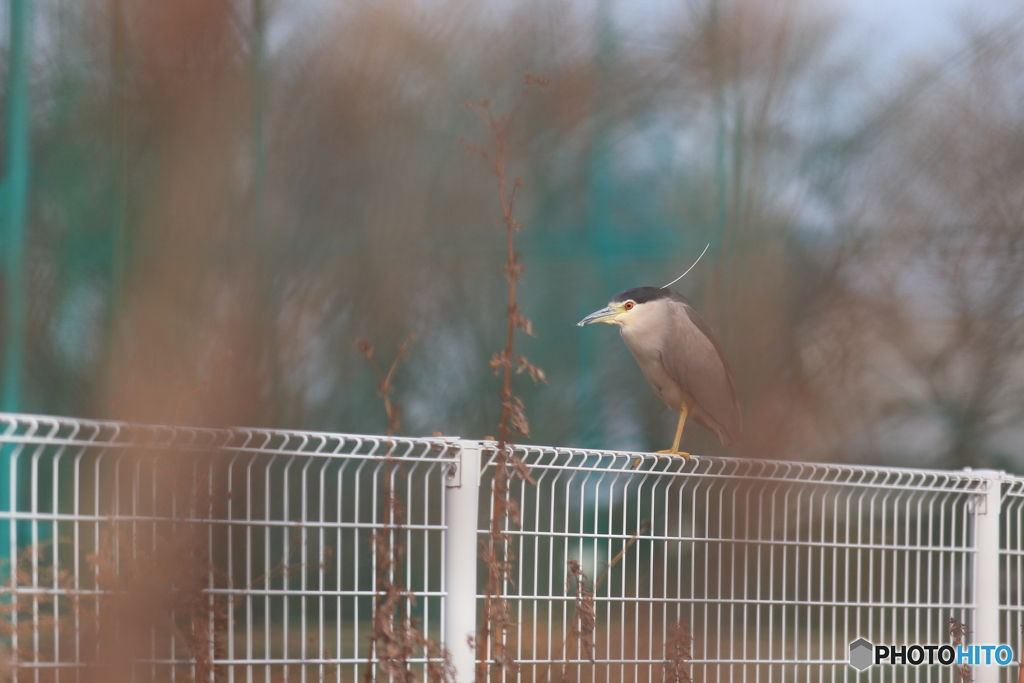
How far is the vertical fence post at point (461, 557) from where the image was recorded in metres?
1.20

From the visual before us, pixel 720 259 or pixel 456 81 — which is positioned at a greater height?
pixel 456 81

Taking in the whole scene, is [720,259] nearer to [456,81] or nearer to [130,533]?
[456,81]

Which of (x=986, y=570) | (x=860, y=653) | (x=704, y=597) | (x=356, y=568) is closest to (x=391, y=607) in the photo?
(x=356, y=568)

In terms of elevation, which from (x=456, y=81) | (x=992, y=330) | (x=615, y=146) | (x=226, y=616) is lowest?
(x=226, y=616)

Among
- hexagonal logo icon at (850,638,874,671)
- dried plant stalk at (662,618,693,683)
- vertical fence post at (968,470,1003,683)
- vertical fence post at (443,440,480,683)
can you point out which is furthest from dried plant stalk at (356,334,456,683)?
vertical fence post at (968,470,1003,683)

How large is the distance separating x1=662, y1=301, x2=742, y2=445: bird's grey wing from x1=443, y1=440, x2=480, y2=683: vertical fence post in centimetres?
86

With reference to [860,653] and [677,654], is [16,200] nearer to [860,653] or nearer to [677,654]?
[677,654]

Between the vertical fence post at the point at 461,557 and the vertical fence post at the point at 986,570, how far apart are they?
1092mm

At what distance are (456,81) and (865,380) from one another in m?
1.51

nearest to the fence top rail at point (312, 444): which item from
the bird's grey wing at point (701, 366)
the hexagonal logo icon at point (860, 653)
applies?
the bird's grey wing at point (701, 366)

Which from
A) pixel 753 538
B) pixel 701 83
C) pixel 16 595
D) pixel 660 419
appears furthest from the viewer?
pixel 701 83

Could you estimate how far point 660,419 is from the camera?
262 cm

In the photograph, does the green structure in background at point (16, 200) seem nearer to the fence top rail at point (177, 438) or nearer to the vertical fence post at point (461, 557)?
the fence top rail at point (177, 438)

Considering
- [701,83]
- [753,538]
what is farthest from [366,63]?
[753,538]
